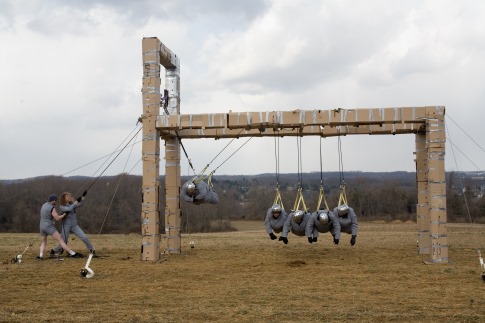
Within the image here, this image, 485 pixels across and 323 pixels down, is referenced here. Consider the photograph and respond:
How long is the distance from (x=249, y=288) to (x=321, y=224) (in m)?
4.38

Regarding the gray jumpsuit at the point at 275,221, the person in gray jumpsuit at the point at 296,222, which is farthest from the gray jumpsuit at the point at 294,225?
the gray jumpsuit at the point at 275,221

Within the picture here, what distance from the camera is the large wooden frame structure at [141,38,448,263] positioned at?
14.2m

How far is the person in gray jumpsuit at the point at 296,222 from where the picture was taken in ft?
47.7

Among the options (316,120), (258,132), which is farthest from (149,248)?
(316,120)

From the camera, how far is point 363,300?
941 cm

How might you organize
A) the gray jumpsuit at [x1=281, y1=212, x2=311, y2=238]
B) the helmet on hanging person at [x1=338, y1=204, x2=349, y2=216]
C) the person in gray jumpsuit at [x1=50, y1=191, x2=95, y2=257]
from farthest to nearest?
the person in gray jumpsuit at [x1=50, y1=191, x2=95, y2=257], the helmet on hanging person at [x1=338, y1=204, x2=349, y2=216], the gray jumpsuit at [x1=281, y1=212, x2=311, y2=238]

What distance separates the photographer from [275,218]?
15047 mm

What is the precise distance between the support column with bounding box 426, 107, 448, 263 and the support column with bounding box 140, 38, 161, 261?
22.9 feet

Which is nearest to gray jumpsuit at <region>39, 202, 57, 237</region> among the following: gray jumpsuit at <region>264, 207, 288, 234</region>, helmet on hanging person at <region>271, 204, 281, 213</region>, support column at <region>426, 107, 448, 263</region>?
gray jumpsuit at <region>264, 207, 288, 234</region>

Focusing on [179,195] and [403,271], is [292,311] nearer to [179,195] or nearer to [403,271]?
[403,271]

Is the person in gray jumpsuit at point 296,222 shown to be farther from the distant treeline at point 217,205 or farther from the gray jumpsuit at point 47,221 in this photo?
the distant treeline at point 217,205

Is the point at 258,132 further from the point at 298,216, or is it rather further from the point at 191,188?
the point at 298,216

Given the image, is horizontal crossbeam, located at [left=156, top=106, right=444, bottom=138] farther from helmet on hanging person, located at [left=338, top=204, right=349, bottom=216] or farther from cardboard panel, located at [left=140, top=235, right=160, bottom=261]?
cardboard panel, located at [left=140, top=235, right=160, bottom=261]

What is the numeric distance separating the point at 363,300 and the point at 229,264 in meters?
5.54
